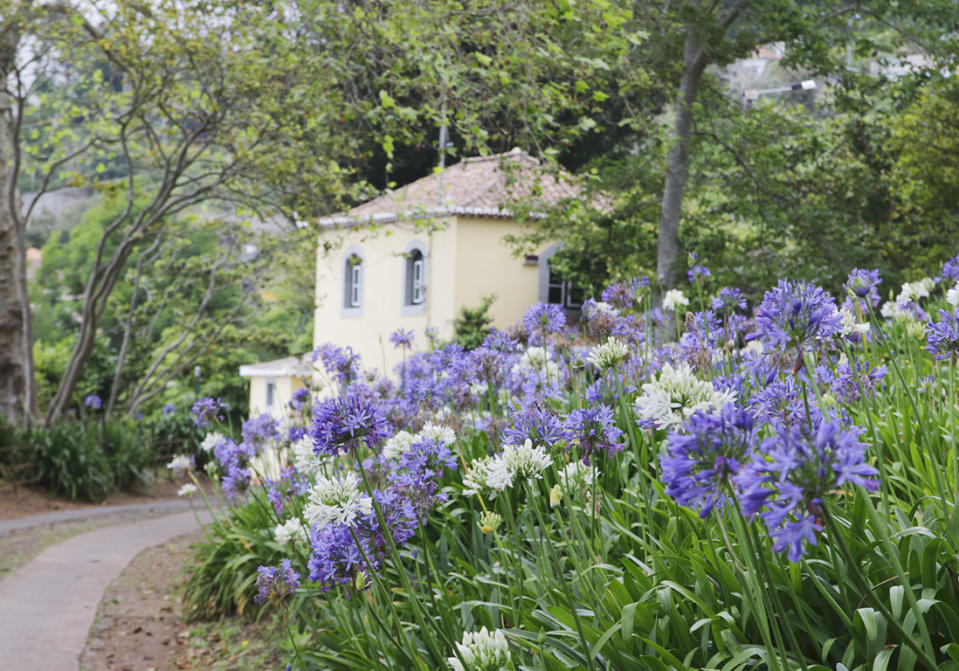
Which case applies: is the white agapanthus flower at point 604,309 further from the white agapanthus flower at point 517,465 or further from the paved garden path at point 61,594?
the paved garden path at point 61,594

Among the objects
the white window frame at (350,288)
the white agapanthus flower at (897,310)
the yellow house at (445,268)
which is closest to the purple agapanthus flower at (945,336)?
the white agapanthus flower at (897,310)

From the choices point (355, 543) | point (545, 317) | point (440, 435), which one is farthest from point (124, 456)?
point (355, 543)

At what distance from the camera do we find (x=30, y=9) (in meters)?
12.9

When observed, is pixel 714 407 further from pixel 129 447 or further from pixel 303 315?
pixel 303 315

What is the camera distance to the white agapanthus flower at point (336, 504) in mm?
2555

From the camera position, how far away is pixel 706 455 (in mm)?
1565

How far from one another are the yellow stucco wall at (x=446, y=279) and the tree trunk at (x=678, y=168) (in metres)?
5.82

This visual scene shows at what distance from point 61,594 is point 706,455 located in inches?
278

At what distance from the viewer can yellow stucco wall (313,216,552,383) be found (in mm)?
22312

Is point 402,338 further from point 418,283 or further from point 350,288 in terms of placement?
point 350,288

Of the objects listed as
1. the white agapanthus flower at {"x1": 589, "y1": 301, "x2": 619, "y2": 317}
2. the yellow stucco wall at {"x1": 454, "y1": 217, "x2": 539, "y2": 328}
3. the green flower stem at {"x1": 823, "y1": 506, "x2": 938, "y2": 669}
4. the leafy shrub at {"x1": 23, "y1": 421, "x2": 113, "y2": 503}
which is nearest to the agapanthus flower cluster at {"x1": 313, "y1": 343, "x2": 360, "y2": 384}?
the white agapanthus flower at {"x1": 589, "y1": 301, "x2": 619, "y2": 317}

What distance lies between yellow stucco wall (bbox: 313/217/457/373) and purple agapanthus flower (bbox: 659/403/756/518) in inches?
777

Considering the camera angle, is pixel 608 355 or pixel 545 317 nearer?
pixel 608 355

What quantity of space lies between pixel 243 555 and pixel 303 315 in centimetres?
3161
